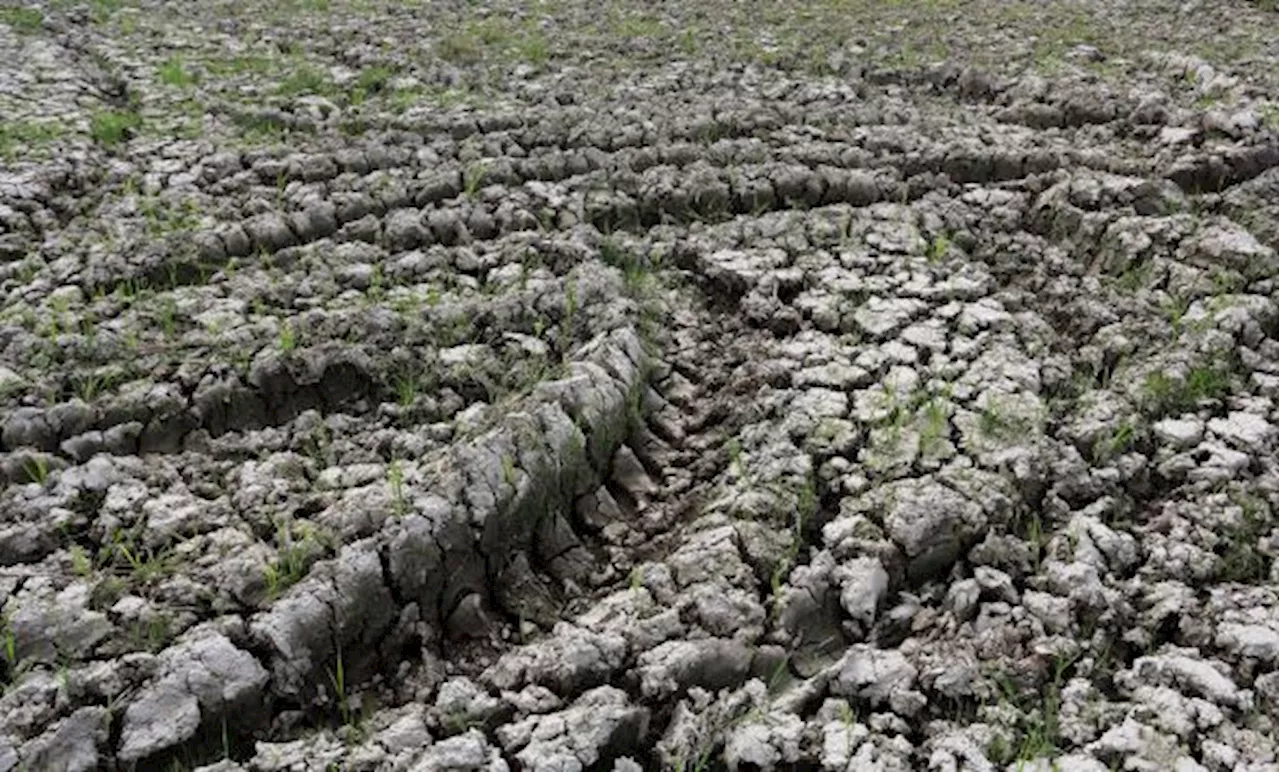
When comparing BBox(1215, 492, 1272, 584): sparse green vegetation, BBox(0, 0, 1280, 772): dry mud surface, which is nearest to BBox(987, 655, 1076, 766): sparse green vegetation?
BBox(0, 0, 1280, 772): dry mud surface

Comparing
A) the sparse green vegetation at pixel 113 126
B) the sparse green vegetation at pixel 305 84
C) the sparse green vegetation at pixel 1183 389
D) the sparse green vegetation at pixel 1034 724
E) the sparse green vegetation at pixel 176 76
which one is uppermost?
the sparse green vegetation at pixel 1183 389

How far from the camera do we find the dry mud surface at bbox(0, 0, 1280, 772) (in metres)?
4.07

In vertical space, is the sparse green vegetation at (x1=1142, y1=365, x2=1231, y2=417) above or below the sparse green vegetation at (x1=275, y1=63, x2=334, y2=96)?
above

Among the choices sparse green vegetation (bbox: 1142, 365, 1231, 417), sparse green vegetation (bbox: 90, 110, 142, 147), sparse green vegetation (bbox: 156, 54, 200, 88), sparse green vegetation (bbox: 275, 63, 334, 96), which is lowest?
sparse green vegetation (bbox: 90, 110, 142, 147)

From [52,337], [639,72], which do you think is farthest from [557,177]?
[52,337]

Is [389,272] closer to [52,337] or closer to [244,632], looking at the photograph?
[52,337]

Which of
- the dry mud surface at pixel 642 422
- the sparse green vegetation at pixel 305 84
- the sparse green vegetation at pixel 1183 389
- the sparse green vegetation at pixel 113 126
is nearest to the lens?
the dry mud surface at pixel 642 422

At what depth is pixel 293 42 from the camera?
1057cm

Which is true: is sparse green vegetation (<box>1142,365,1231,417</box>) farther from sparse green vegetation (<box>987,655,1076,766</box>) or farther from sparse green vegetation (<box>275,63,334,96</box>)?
sparse green vegetation (<box>275,63,334,96</box>)

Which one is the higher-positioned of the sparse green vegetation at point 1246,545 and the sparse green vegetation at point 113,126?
the sparse green vegetation at point 1246,545

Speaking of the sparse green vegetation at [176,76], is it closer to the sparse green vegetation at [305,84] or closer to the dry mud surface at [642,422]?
the dry mud surface at [642,422]

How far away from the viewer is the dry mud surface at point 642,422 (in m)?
4.07

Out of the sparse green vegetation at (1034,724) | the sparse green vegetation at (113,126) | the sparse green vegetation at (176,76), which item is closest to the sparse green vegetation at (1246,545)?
the sparse green vegetation at (1034,724)

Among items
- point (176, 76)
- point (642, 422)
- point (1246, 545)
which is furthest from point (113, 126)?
point (1246, 545)
